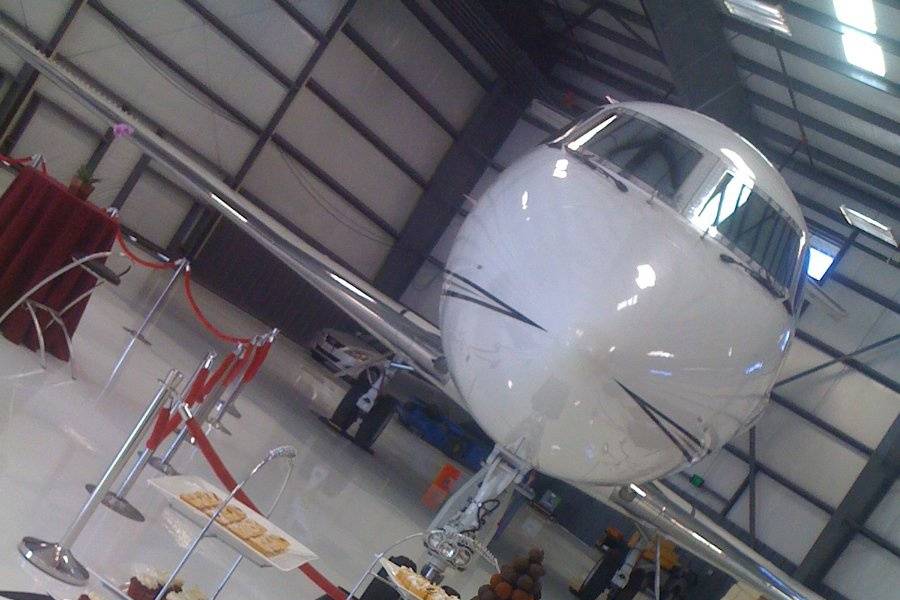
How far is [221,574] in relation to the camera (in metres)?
5.22

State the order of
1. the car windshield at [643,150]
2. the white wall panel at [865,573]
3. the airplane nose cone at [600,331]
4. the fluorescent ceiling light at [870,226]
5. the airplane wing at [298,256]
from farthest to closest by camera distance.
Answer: the white wall panel at [865,573] → the fluorescent ceiling light at [870,226] → the airplane wing at [298,256] → the car windshield at [643,150] → the airplane nose cone at [600,331]

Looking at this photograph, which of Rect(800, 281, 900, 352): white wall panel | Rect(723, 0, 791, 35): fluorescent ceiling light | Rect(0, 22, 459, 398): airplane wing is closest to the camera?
Rect(0, 22, 459, 398): airplane wing

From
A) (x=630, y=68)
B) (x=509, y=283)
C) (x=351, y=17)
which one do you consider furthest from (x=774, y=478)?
(x=509, y=283)

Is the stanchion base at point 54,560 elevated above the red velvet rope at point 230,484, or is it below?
below

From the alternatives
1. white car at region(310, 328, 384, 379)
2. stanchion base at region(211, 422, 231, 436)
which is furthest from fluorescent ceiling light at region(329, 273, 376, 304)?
white car at region(310, 328, 384, 379)

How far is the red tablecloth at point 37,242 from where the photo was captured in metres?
7.00

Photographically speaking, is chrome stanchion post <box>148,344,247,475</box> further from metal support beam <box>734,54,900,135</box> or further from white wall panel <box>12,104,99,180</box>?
metal support beam <box>734,54,900,135</box>

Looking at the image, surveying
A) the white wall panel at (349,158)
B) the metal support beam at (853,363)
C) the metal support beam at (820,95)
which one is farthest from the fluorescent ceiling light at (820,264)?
the white wall panel at (349,158)

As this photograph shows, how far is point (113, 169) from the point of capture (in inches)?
636

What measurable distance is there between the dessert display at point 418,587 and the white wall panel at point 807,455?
1513cm

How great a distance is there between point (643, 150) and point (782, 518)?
1459 cm

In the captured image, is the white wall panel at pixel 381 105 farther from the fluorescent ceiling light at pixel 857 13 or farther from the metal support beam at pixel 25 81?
the fluorescent ceiling light at pixel 857 13

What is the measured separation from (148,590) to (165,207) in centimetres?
1379

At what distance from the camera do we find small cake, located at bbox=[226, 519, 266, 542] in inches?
161
